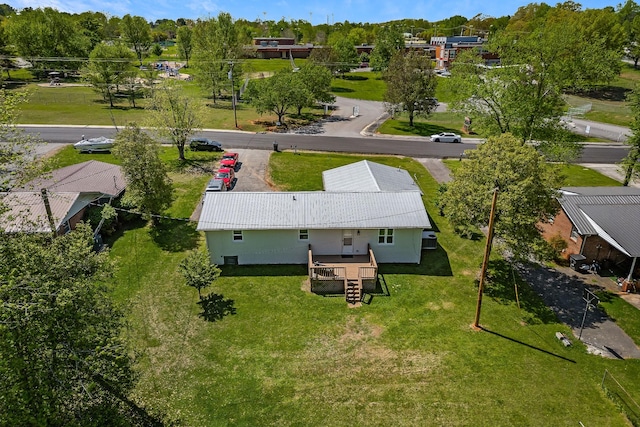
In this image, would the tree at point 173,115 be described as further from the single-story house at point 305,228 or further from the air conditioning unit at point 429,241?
the air conditioning unit at point 429,241

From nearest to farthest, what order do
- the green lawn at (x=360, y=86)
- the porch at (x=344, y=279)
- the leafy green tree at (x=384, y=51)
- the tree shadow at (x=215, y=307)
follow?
1. the tree shadow at (x=215, y=307)
2. the porch at (x=344, y=279)
3. the green lawn at (x=360, y=86)
4. the leafy green tree at (x=384, y=51)

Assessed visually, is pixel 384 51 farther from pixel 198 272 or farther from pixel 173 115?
pixel 198 272

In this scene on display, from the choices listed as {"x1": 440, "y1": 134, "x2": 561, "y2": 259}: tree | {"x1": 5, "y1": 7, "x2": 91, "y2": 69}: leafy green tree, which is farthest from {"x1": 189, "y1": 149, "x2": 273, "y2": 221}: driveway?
{"x1": 5, "y1": 7, "x2": 91, "y2": 69}: leafy green tree

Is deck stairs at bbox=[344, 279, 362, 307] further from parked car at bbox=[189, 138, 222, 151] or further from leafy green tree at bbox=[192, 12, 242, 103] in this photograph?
leafy green tree at bbox=[192, 12, 242, 103]

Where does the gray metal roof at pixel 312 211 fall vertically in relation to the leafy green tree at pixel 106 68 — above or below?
below

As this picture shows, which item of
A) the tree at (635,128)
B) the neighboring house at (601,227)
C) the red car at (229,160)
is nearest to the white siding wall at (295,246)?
the neighboring house at (601,227)
